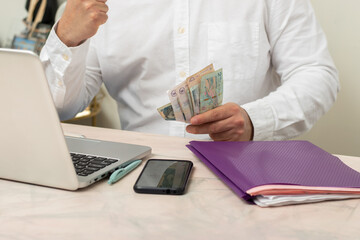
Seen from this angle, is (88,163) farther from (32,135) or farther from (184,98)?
(184,98)

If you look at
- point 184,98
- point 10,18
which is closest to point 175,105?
point 184,98

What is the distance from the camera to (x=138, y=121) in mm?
1590

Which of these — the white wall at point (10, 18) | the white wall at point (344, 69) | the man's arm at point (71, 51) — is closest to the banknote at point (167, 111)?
the man's arm at point (71, 51)

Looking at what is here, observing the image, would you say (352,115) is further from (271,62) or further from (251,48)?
(251,48)

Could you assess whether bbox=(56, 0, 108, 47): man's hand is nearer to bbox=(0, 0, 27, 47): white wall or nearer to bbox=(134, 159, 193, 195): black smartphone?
bbox=(134, 159, 193, 195): black smartphone

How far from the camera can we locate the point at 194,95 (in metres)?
1.06

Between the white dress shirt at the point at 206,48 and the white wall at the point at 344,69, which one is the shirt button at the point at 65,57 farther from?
the white wall at the point at 344,69

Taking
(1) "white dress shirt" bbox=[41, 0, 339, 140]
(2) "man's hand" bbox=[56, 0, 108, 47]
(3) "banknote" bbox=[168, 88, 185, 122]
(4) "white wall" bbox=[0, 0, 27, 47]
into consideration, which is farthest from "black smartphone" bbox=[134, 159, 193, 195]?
(4) "white wall" bbox=[0, 0, 27, 47]

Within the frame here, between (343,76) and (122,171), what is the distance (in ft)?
4.64

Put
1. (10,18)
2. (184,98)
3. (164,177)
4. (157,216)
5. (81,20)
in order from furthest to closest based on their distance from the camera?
(10,18)
(81,20)
(184,98)
(164,177)
(157,216)

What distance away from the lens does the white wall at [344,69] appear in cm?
189

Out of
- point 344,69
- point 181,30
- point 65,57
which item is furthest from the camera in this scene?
point 344,69

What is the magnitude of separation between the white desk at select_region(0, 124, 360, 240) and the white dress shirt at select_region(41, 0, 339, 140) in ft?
2.28

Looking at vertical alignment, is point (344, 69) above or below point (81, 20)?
below
